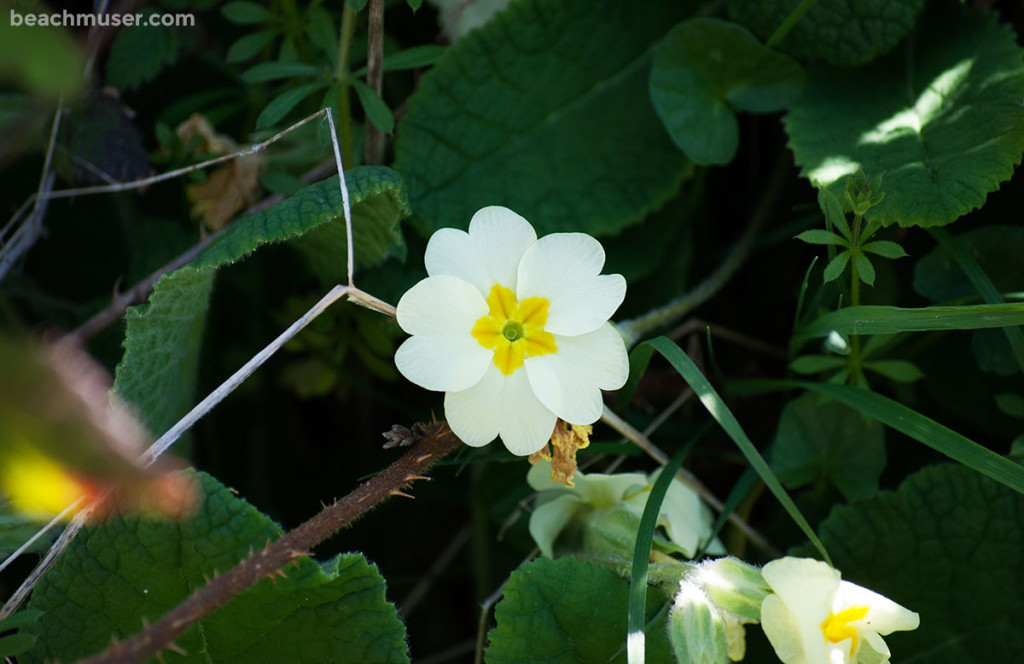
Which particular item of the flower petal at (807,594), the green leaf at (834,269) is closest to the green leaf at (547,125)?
the green leaf at (834,269)

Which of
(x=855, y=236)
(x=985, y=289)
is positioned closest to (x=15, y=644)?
(x=855, y=236)

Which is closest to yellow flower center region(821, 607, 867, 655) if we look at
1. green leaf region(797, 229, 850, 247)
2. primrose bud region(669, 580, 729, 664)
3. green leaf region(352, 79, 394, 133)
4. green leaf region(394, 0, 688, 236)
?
primrose bud region(669, 580, 729, 664)

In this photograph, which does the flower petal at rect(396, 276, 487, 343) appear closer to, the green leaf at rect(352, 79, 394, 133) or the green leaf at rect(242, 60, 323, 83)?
the green leaf at rect(352, 79, 394, 133)

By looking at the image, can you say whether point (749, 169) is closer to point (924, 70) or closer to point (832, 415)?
point (924, 70)

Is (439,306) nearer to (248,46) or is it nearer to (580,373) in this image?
(580,373)

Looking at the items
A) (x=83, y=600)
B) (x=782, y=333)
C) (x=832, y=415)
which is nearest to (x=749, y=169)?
(x=782, y=333)

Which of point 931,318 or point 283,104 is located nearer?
point 931,318
